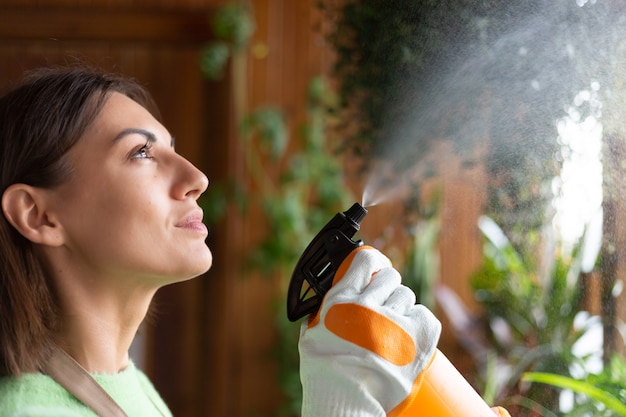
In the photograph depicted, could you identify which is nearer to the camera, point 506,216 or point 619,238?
point 619,238

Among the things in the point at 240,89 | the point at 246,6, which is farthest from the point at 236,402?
the point at 246,6

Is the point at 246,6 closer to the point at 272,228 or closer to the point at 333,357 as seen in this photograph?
the point at 272,228

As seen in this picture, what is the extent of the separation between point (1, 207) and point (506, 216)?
0.68 metres

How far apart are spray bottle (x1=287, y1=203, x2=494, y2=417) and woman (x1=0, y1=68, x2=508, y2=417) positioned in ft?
0.58

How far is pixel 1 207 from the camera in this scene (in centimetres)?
112

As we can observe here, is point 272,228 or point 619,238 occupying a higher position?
point 619,238

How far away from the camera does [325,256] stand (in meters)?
0.96

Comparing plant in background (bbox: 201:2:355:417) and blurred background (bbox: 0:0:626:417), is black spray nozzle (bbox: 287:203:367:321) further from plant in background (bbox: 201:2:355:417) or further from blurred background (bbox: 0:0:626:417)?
plant in background (bbox: 201:2:355:417)

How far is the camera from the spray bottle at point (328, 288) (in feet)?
2.83

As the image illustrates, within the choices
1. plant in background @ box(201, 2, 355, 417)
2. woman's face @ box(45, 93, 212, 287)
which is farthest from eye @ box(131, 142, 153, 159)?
plant in background @ box(201, 2, 355, 417)

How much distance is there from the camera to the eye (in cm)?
113

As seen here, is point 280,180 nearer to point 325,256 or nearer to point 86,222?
point 86,222

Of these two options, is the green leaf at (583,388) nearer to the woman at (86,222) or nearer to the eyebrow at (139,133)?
the woman at (86,222)

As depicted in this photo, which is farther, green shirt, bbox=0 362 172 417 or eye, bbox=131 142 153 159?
eye, bbox=131 142 153 159
